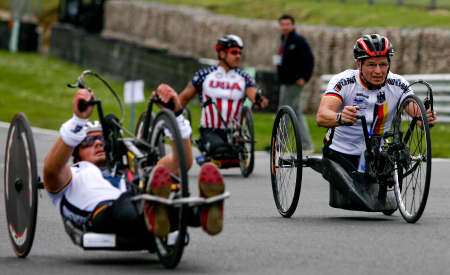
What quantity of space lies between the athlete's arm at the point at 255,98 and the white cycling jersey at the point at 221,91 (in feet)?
0.24

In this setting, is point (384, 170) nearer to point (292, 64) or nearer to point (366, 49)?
point (366, 49)

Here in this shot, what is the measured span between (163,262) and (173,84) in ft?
82.1

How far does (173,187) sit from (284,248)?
6.41ft

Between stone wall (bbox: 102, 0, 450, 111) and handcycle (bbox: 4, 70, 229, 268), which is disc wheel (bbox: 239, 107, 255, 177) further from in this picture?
stone wall (bbox: 102, 0, 450, 111)

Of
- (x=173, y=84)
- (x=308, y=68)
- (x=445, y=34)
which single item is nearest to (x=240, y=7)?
(x=173, y=84)

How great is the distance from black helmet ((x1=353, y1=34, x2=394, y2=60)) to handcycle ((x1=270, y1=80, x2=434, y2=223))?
1.20 feet

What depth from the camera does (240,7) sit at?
42.3 m

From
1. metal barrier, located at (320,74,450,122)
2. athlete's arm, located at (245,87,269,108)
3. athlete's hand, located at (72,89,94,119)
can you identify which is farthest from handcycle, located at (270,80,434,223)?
metal barrier, located at (320,74,450,122)

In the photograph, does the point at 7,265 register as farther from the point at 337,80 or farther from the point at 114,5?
the point at 114,5

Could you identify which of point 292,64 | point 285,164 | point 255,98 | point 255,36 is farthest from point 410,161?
point 255,36

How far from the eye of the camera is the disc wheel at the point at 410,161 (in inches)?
497

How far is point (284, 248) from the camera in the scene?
1134 cm

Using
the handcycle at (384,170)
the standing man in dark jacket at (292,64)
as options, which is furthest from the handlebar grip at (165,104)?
the standing man in dark jacket at (292,64)

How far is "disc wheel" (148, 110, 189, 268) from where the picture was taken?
9422 millimetres
